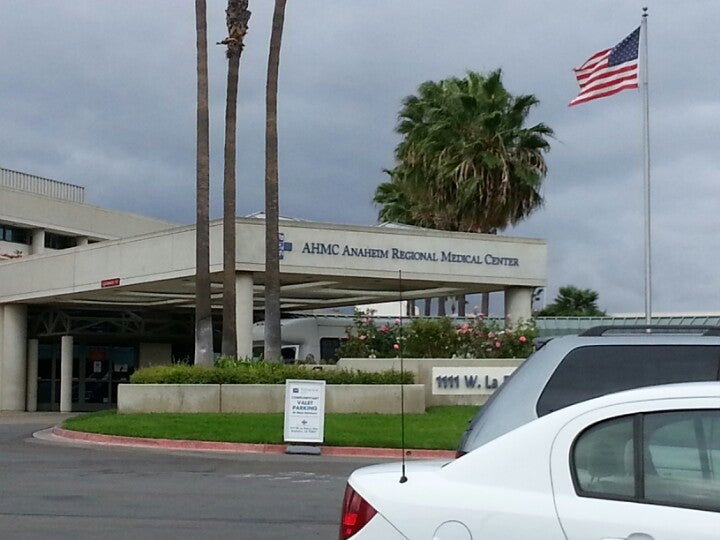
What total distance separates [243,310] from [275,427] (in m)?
8.43

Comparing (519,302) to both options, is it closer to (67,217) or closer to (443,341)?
(443,341)

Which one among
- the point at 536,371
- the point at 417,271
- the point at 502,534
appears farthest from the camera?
the point at 417,271

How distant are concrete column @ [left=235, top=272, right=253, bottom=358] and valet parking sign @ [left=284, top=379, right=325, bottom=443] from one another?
9.28 metres

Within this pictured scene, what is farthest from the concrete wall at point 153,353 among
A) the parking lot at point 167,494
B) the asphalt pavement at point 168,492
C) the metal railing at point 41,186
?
the parking lot at point 167,494

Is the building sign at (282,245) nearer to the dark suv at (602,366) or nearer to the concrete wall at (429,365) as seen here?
the concrete wall at (429,365)

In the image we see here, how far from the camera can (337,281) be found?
34.6m

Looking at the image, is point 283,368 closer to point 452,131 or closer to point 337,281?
point 337,281

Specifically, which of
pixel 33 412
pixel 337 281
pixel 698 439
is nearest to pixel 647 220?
pixel 337 281

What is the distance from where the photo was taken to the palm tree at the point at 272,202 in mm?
29062

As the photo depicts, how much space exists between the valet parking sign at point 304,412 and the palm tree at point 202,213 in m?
7.09

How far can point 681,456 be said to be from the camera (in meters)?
4.57

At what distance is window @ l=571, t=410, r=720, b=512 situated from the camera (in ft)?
14.9

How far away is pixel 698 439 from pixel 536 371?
206cm

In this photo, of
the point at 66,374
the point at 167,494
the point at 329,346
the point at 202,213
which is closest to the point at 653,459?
the point at 167,494
